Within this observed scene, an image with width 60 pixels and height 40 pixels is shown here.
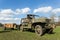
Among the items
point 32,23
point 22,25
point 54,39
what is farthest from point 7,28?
point 54,39

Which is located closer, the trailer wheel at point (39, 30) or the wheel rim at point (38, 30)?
the trailer wheel at point (39, 30)

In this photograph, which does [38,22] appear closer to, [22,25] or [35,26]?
[35,26]

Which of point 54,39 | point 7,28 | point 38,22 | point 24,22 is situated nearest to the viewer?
point 54,39

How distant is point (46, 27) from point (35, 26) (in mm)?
1495

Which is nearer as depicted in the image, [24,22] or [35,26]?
[35,26]

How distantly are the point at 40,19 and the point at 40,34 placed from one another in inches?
72.0

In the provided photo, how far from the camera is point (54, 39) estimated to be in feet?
46.1

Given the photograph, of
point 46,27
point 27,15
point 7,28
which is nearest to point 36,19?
point 46,27

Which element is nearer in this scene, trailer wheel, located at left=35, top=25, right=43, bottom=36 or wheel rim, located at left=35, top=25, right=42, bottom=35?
trailer wheel, located at left=35, top=25, right=43, bottom=36

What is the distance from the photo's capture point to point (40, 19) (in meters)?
17.5

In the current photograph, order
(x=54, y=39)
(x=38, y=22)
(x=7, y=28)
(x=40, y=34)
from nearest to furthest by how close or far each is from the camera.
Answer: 1. (x=54, y=39)
2. (x=40, y=34)
3. (x=38, y=22)
4. (x=7, y=28)

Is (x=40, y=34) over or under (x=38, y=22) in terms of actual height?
under

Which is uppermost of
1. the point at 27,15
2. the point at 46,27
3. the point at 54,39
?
the point at 27,15

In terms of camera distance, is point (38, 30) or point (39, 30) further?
point (38, 30)
